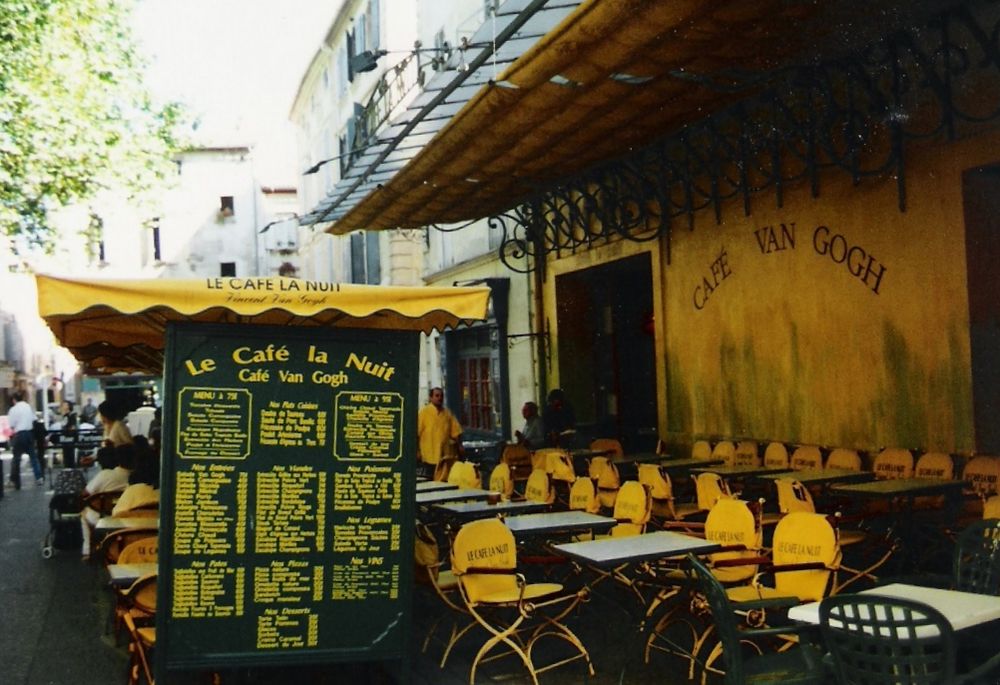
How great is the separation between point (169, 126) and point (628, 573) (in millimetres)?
17609

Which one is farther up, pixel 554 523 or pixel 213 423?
pixel 213 423

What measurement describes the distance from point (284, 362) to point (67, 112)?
1535cm

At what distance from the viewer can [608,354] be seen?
52.0 ft

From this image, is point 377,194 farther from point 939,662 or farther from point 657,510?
point 939,662

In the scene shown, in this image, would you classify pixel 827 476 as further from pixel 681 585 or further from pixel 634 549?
pixel 634 549

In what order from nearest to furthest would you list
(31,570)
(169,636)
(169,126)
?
(169,636), (31,570), (169,126)

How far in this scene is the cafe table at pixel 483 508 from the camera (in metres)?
7.74

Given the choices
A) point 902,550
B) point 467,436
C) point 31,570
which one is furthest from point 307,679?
point 467,436

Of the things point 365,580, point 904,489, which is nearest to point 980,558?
point 904,489

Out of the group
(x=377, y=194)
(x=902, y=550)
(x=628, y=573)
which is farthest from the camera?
(x=377, y=194)

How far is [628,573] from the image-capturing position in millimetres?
6973

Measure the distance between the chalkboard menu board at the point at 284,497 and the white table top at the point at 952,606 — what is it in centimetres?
232

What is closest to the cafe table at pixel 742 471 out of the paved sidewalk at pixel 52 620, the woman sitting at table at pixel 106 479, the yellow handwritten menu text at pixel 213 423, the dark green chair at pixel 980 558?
the dark green chair at pixel 980 558

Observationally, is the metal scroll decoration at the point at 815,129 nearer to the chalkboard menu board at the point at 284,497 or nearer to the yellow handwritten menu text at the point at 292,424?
the chalkboard menu board at the point at 284,497
